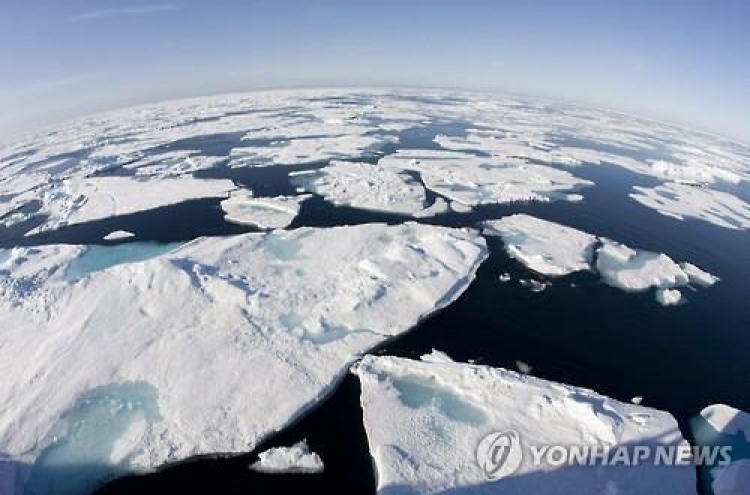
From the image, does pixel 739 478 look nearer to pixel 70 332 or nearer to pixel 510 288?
pixel 510 288

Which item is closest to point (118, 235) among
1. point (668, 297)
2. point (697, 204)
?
point (668, 297)

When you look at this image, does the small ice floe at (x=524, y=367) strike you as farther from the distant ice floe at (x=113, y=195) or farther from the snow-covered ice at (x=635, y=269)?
the distant ice floe at (x=113, y=195)

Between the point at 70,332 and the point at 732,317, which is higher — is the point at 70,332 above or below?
above

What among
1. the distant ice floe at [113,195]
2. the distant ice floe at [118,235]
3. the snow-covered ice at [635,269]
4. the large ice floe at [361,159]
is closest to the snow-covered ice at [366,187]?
the large ice floe at [361,159]

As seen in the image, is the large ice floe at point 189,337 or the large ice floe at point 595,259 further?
the large ice floe at point 595,259

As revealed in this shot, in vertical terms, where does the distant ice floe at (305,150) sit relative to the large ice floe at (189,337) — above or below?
above

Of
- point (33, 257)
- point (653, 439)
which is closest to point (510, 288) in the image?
point (653, 439)

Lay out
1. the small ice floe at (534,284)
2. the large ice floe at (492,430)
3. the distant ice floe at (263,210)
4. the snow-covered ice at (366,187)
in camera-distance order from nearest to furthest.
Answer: the large ice floe at (492,430), the small ice floe at (534,284), the distant ice floe at (263,210), the snow-covered ice at (366,187)
